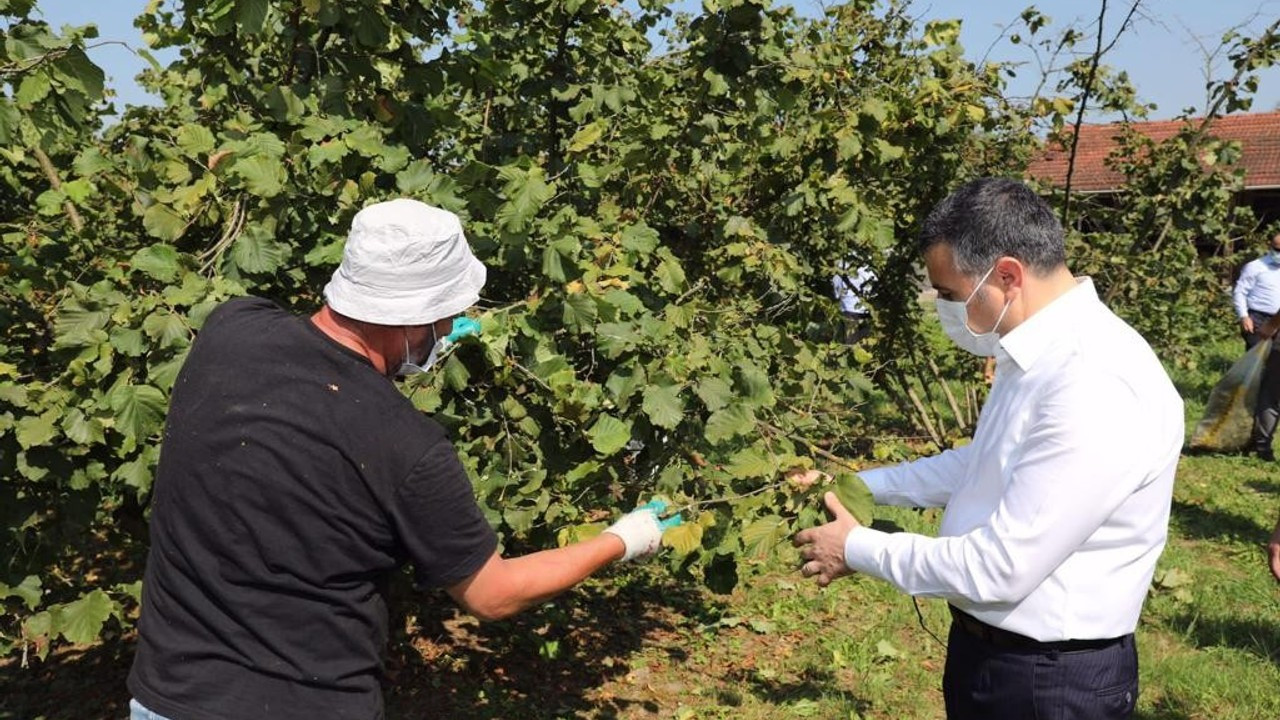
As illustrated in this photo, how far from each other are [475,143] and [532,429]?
183cm

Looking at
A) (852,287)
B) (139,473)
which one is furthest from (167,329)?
(852,287)

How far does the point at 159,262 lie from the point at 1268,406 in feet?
27.2

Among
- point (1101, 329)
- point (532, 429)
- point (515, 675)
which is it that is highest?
point (1101, 329)

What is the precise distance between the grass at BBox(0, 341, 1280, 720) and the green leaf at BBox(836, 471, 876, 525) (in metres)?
2.17

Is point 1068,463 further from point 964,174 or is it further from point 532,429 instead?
point 964,174

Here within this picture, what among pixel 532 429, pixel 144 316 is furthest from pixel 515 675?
pixel 144 316

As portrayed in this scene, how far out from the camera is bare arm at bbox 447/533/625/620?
195cm

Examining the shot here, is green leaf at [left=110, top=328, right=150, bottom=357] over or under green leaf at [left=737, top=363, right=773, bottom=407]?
under

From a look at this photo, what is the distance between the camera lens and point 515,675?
15.8 ft

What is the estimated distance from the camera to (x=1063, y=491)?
1.85 metres

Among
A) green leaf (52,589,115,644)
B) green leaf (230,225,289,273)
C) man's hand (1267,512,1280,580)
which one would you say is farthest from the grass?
green leaf (230,225,289,273)

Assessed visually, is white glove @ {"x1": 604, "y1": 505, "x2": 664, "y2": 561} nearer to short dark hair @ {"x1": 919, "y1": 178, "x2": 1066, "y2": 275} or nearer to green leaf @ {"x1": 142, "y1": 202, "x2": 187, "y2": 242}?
short dark hair @ {"x1": 919, "y1": 178, "x2": 1066, "y2": 275}

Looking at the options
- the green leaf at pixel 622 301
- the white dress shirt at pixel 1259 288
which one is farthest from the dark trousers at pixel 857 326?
the white dress shirt at pixel 1259 288

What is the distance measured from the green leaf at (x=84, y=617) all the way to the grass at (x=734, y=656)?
1.19 metres
